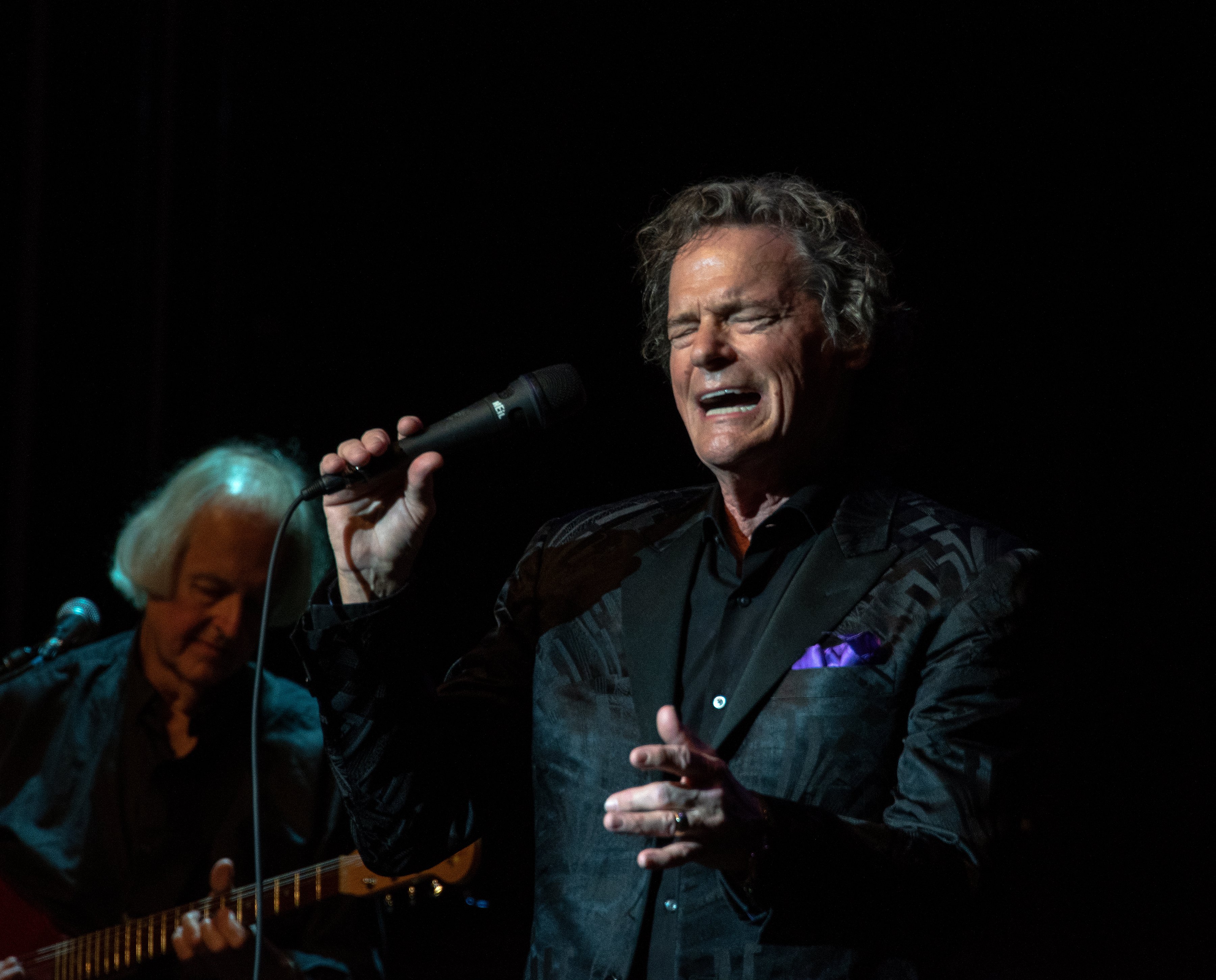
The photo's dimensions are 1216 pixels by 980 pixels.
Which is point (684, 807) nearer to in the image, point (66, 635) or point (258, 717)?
point (258, 717)

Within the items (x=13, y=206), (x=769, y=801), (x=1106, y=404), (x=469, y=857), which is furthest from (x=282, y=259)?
(x=769, y=801)

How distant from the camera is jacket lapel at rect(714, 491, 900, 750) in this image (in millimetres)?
1397

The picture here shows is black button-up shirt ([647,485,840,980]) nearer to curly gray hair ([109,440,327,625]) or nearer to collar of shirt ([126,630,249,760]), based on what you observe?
curly gray hair ([109,440,327,625])

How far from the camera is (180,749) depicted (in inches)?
121

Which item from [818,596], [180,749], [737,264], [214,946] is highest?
[737,264]

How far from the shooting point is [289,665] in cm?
349

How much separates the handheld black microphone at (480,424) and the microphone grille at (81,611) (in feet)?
5.63

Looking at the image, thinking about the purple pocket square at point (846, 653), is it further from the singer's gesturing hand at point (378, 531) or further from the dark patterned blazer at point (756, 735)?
the singer's gesturing hand at point (378, 531)

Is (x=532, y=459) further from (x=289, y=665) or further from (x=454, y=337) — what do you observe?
(x=289, y=665)

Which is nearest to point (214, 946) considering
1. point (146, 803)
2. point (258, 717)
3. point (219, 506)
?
point (146, 803)

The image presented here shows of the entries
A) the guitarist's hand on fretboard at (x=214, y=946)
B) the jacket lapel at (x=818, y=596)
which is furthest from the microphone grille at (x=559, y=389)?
the guitarist's hand on fretboard at (x=214, y=946)

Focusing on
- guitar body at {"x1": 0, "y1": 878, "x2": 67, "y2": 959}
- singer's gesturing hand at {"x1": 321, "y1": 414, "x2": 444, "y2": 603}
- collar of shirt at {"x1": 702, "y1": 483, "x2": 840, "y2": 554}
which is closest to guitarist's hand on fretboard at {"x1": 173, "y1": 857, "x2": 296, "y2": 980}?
guitar body at {"x1": 0, "y1": 878, "x2": 67, "y2": 959}

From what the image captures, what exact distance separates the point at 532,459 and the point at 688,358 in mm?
1581

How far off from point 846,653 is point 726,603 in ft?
0.71
